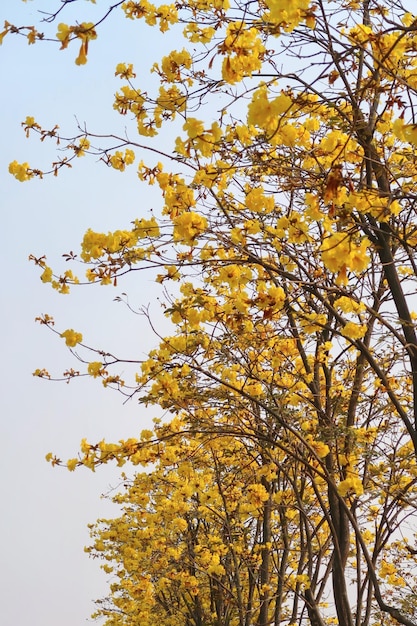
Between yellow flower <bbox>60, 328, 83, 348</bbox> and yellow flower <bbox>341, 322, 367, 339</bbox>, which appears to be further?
yellow flower <bbox>60, 328, 83, 348</bbox>

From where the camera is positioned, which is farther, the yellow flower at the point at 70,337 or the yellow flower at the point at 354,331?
the yellow flower at the point at 70,337

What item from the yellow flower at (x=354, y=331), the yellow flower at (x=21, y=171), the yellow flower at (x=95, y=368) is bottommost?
the yellow flower at (x=354, y=331)

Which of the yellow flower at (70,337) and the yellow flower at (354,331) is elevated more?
the yellow flower at (70,337)

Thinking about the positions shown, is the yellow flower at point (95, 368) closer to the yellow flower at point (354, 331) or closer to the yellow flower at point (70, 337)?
the yellow flower at point (70, 337)

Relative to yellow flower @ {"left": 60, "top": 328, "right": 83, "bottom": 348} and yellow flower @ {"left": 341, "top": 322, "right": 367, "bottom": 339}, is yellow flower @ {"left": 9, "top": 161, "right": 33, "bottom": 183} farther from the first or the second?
yellow flower @ {"left": 341, "top": 322, "right": 367, "bottom": 339}

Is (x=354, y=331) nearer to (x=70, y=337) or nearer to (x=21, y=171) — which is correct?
(x=70, y=337)

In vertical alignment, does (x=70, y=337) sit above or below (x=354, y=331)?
above

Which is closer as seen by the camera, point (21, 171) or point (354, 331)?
point (354, 331)

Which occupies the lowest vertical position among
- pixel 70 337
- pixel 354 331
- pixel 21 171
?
pixel 354 331

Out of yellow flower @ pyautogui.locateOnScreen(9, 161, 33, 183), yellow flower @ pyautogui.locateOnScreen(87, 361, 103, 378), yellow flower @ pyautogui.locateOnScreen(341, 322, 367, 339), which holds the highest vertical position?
yellow flower @ pyautogui.locateOnScreen(9, 161, 33, 183)

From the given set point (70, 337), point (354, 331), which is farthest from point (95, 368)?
point (354, 331)

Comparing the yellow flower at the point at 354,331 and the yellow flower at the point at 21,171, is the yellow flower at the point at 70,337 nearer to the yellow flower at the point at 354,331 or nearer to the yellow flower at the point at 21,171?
the yellow flower at the point at 21,171

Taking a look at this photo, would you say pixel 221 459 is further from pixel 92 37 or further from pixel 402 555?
pixel 92 37

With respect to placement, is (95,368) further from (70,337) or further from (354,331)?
(354,331)
